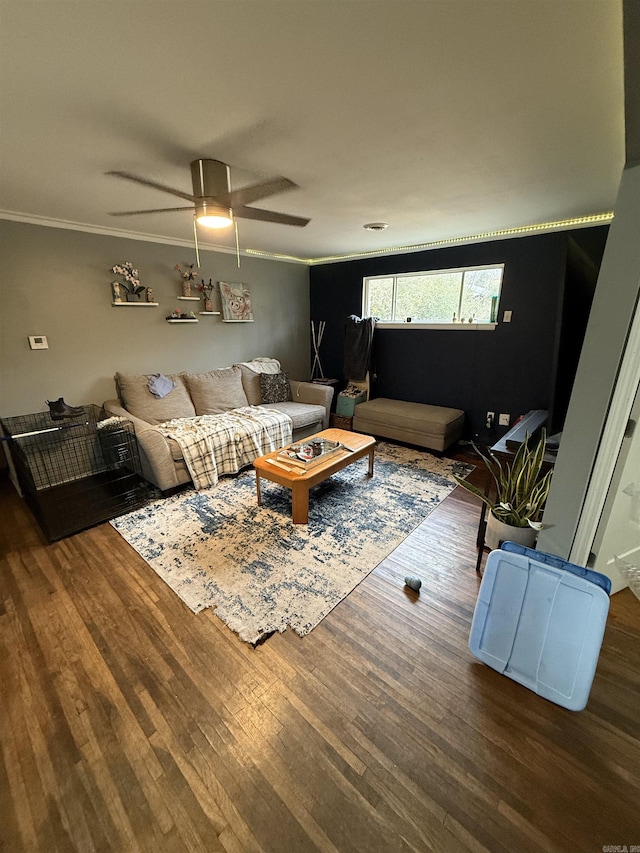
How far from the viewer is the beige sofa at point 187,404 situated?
289cm

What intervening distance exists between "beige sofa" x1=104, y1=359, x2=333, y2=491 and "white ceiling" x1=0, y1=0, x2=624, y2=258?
1734 mm

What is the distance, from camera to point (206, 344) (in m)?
4.24

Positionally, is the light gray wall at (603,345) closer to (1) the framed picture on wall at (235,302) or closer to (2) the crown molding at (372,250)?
(2) the crown molding at (372,250)

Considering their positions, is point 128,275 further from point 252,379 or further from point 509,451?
point 509,451

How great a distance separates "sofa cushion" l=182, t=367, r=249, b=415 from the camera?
3.90 metres

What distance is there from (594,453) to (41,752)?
8.44 ft

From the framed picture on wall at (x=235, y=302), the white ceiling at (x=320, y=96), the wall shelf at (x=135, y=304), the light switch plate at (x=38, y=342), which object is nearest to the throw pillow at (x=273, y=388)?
the framed picture on wall at (x=235, y=302)

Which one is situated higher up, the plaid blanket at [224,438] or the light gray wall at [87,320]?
the light gray wall at [87,320]

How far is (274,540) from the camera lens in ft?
7.81

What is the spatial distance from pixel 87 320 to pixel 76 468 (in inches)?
57.0

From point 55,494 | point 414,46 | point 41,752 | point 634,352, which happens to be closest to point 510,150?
point 414,46

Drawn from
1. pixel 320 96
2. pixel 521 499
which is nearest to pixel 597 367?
pixel 521 499

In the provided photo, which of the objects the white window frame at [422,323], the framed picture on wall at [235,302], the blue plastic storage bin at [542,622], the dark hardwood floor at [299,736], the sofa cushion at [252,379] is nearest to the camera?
the dark hardwood floor at [299,736]

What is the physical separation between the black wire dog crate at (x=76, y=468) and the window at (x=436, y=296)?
11.4ft
